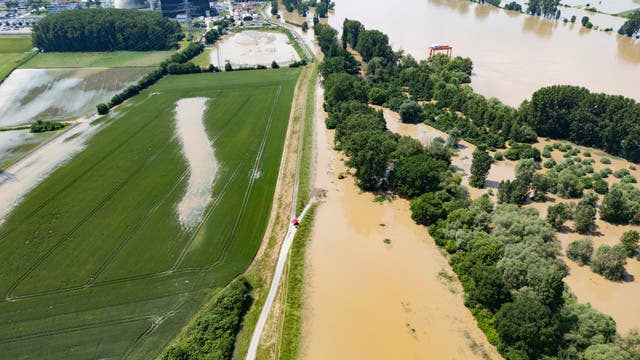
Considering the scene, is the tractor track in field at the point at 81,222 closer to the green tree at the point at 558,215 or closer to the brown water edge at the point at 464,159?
the brown water edge at the point at 464,159

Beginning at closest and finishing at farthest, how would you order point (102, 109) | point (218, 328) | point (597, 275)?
point (218, 328) → point (597, 275) → point (102, 109)

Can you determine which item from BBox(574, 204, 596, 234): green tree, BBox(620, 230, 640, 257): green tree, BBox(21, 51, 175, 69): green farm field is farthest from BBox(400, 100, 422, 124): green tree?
BBox(21, 51, 175, 69): green farm field

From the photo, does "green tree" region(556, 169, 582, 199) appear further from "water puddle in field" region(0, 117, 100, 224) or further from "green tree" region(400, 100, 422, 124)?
"water puddle in field" region(0, 117, 100, 224)

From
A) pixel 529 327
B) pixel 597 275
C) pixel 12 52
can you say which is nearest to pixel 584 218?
pixel 597 275

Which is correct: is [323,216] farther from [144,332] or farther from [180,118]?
[180,118]

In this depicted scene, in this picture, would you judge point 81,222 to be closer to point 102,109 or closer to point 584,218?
point 102,109

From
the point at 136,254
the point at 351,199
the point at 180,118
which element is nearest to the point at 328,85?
the point at 180,118

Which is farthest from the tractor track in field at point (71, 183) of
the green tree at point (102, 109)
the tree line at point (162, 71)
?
the tree line at point (162, 71)
